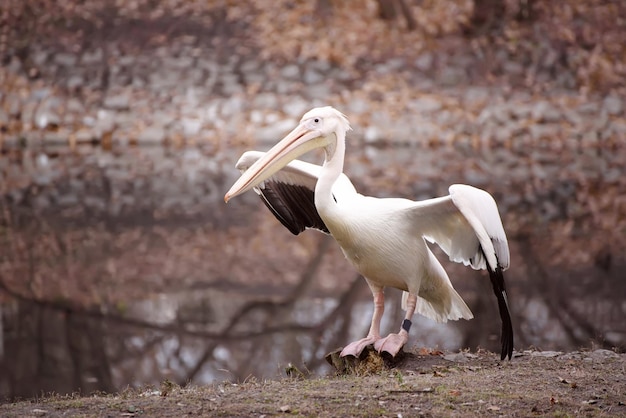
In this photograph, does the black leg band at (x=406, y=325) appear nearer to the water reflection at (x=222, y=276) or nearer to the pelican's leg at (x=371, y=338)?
the pelican's leg at (x=371, y=338)

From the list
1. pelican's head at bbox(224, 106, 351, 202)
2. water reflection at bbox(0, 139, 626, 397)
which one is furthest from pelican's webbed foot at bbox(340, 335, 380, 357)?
pelican's head at bbox(224, 106, 351, 202)

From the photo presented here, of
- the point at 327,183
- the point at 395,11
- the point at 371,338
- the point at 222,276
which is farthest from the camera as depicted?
the point at 395,11

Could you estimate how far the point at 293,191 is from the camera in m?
6.12

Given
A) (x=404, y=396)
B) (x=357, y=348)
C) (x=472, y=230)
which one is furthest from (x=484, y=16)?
(x=404, y=396)

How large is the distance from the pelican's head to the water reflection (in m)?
1.53

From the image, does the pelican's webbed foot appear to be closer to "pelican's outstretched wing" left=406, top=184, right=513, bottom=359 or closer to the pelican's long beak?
"pelican's outstretched wing" left=406, top=184, right=513, bottom=359

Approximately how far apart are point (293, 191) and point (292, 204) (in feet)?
0.36

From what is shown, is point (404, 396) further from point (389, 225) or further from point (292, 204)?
point (292, 204)

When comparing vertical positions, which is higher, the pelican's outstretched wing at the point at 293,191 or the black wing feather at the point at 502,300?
the pelican's outstretched wing at the point at 293,191

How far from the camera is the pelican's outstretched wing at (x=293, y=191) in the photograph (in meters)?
5.85

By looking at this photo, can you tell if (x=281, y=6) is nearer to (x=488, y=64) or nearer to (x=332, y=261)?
(x=488, y=64)

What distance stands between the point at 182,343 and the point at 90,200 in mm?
5804

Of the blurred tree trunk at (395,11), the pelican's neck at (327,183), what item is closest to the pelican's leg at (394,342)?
the pelican's neck at (327,183)

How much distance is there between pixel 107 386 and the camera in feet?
20.3
